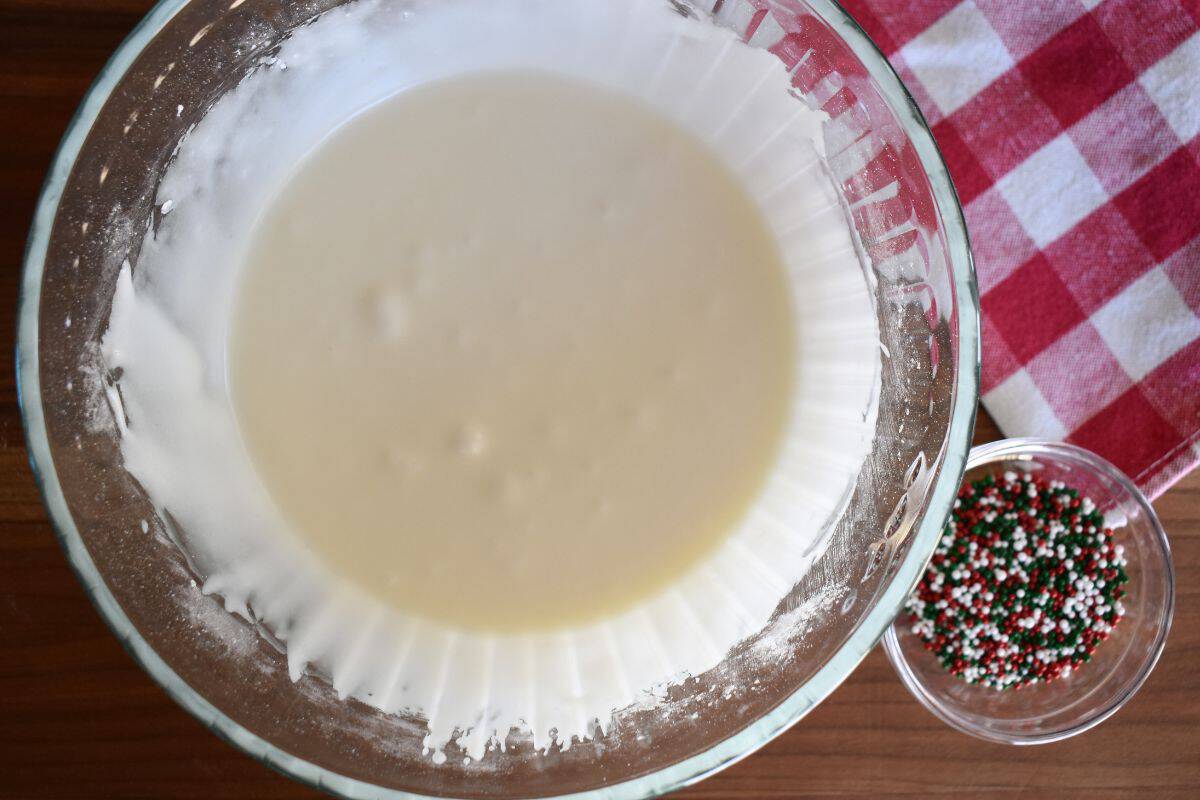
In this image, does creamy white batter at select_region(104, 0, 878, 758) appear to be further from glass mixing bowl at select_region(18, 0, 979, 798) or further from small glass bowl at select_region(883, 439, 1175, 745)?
small glass bowl at select_region(883, 439, 1175, 745)

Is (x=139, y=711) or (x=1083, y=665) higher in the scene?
(x=139, y=711)

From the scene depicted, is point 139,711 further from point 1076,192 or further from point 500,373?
point 1076,192

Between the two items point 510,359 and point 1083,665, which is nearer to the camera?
point 510,359

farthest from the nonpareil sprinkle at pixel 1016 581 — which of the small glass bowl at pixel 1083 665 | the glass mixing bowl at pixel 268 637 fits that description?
Answer: the glass mixing bowl at pixel 268 637

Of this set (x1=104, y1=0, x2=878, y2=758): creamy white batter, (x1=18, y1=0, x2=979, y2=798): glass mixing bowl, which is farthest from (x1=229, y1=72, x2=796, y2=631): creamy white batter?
A: (x1=18, y1=0, x2=979, y2=798): glass mixing bowl

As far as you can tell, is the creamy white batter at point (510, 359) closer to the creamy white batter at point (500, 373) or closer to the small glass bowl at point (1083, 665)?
the creamy white batter at point (500, 373)

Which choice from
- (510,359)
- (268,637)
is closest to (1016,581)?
(510,359)

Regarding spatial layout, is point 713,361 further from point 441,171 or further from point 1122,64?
point 1122,64
